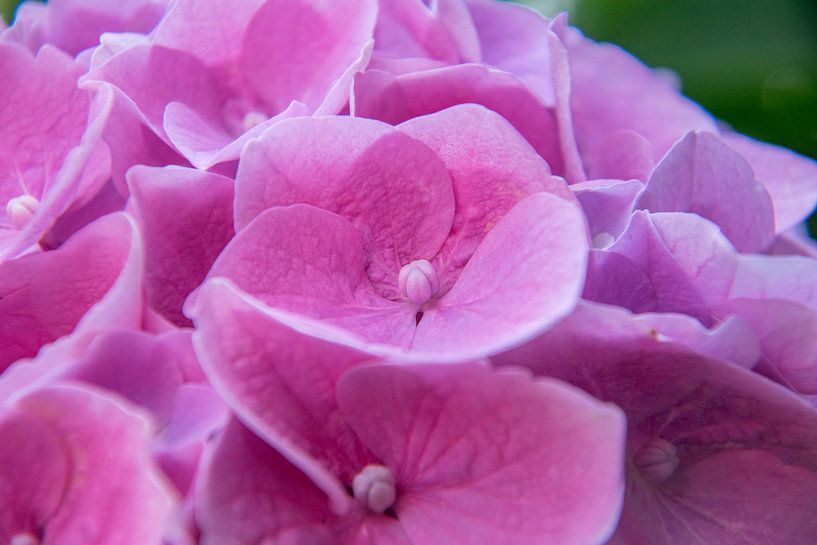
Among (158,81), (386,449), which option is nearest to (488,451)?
(386,449)

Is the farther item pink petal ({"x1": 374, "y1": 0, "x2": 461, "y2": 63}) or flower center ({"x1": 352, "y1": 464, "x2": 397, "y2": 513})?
pink petal ({"x1": 374, "y1": 0, "x2": 461, "y2": 63})

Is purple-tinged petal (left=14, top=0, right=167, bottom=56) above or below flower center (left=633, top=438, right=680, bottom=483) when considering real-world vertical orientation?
above

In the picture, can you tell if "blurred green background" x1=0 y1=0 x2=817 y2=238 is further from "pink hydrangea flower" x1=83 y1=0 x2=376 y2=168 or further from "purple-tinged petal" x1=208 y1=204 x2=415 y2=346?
"purple-tinged petal" x1=208 y1=204 x2=415 y2=346

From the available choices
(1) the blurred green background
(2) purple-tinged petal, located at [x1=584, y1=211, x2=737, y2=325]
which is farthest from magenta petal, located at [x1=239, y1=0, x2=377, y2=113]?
Answer: (1) the blurred green background

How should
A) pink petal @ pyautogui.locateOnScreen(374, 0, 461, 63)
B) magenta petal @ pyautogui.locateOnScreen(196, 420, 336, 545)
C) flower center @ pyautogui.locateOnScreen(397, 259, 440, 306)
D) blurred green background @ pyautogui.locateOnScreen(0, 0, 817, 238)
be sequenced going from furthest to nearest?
blurred green background @ pyautogui.locateOnScreen(0, 0, 817, 238), pink petal @ pyautogui.locateOnScreen(374, 0, 461, 63), flower center @ pyautogui.locateOnScreen(397, 259, 440, 306), magenta petal @ pyautogui.locateOnScreen(196, 420, 336, 545)

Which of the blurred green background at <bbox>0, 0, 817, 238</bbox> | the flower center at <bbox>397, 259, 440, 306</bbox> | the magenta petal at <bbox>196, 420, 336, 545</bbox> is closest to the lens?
the magenta petal at <bbox>196, 420, 336, 545</bbox>

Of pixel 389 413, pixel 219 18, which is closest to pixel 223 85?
pixel 219 18
